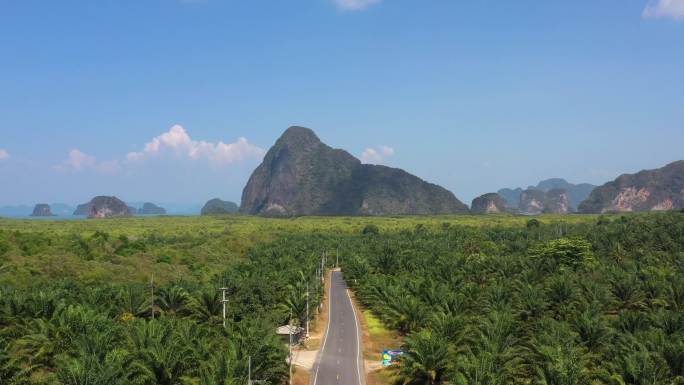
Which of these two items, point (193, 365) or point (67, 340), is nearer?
point (193, 365)

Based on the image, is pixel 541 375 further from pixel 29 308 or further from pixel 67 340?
pixel 29 308

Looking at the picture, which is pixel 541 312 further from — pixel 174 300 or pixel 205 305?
pixel 174 300

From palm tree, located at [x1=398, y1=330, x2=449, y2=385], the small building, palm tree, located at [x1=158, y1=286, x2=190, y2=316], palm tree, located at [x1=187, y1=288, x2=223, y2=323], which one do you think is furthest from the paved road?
palm tree, located at [x1=158, y1=286, x2=190, y2=316]

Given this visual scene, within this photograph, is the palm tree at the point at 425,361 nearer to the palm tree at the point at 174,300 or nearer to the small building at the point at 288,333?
the small building at the point at 288,333

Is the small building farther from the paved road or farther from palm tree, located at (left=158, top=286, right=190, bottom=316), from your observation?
palm tree, located at (left=158, top=286, right=190, bottom=316)

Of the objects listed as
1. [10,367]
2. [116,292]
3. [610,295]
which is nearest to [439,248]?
[610,295]

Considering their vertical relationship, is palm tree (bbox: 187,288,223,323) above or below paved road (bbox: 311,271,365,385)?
above

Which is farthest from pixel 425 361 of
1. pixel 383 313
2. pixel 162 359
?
pixel 383 313

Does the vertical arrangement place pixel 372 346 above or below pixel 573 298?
below
